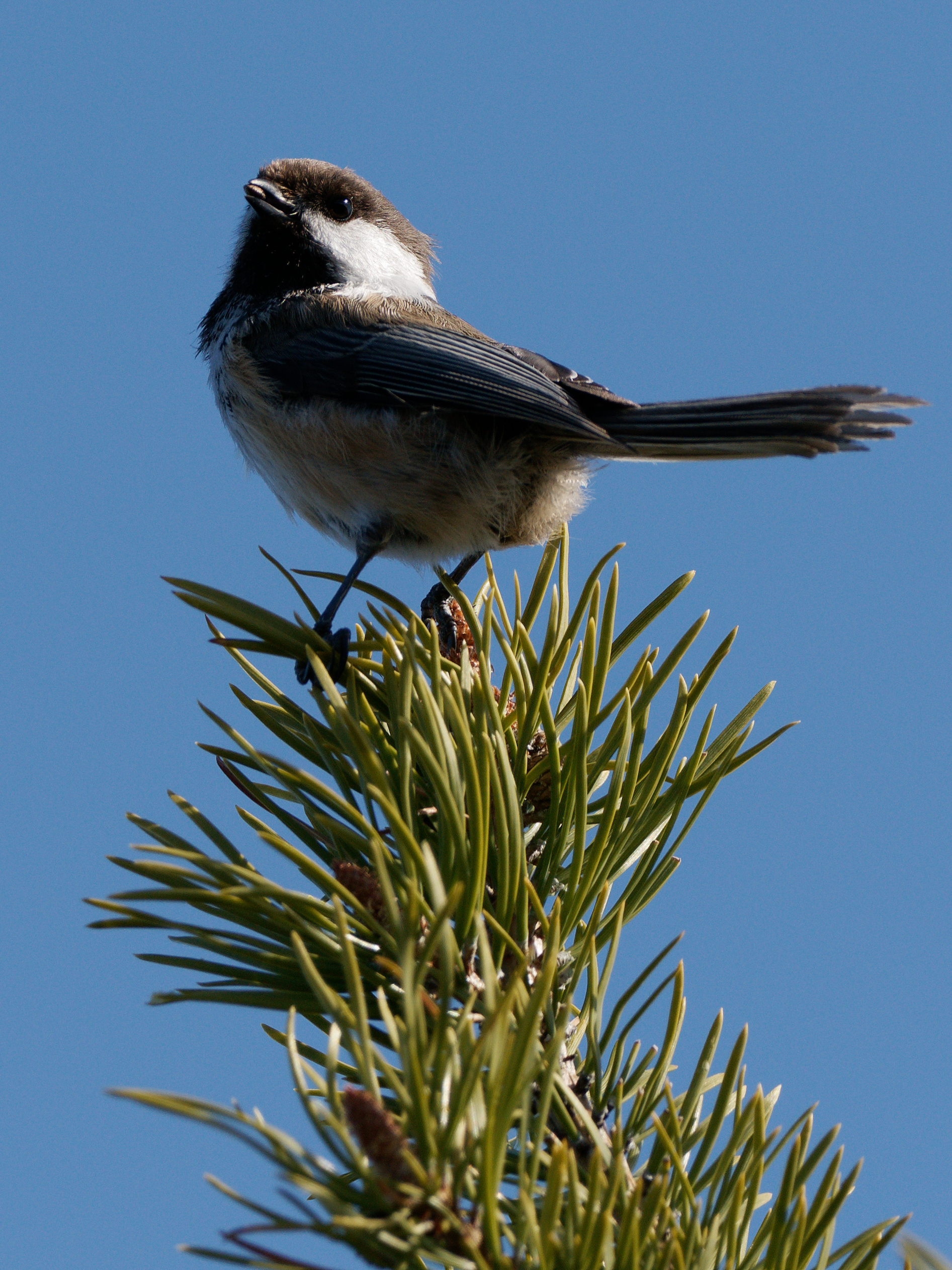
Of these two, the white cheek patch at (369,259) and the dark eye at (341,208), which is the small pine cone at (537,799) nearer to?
the white cheek patch at (369,259)

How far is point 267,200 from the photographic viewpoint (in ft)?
10.0

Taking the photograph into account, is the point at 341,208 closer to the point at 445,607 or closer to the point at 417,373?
the point at 417,373

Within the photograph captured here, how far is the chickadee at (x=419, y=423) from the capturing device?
2.19m

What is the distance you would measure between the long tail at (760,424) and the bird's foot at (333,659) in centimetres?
74

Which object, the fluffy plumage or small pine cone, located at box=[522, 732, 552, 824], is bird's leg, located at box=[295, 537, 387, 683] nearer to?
the fluffy plumage

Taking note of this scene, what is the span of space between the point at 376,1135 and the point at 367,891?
1.00 ft

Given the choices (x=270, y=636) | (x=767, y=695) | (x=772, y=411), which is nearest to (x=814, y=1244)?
(x=767, y=695)

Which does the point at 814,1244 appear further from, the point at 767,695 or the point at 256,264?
the point at 256,264

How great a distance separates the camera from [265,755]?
114 centimetres

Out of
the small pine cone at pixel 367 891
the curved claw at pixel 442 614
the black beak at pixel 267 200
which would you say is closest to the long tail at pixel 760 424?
the curved claw at pixel 442 614

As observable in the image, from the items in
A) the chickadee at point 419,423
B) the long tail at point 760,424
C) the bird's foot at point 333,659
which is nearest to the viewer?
the bird's foot at point 333,659

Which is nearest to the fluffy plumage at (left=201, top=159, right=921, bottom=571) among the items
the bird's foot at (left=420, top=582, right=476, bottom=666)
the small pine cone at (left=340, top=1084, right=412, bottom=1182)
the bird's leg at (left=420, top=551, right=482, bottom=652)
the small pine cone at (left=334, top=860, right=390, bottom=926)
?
the bird's leg at (left=420, top=551, right=482, bottom=652)

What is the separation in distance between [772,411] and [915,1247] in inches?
57.4

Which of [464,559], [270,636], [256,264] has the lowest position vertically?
[270,636]
